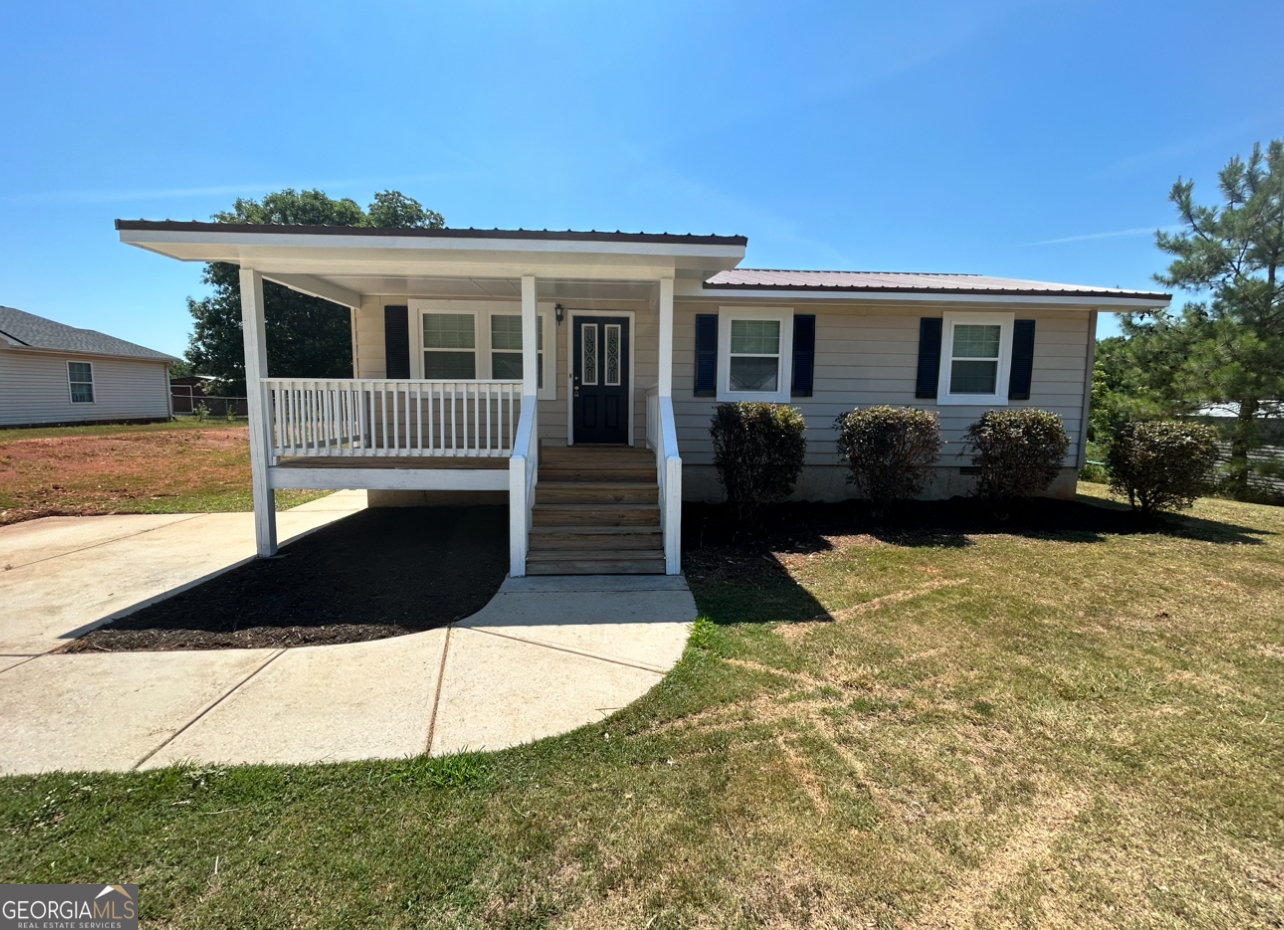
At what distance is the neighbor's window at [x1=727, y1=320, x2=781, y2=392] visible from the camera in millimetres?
8578

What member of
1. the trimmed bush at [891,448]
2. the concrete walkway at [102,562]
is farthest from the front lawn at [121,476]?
the trimmed bush at [891,448]

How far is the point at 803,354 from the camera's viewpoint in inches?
339

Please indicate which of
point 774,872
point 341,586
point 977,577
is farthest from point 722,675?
point 341,586

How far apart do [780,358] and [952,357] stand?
264cm

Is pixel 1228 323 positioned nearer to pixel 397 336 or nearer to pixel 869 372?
pixel 869 372

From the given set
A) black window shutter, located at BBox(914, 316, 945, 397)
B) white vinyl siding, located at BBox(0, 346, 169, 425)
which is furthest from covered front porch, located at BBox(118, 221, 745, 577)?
white vinyl siding, located at BBox(0, 346, 169, 425)

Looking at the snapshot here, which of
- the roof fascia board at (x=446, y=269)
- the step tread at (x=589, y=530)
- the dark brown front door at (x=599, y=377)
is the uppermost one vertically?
the roof fascia board at (x=446, y=269)

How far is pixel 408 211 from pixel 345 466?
37392 mm

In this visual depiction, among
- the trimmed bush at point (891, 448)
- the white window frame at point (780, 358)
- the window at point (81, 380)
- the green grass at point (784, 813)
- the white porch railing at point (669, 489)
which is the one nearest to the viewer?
the green grass at point (784, 813)

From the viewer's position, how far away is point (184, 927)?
6.03ft

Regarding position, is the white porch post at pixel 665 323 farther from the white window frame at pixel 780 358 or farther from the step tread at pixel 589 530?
the white window frame at pixel 780 358

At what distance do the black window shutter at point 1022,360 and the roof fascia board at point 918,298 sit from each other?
0.57m

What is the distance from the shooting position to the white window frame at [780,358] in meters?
8.46

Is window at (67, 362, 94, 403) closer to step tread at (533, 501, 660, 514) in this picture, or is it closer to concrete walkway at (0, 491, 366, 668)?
concrete walkway at (0, 491, 366, 668)
